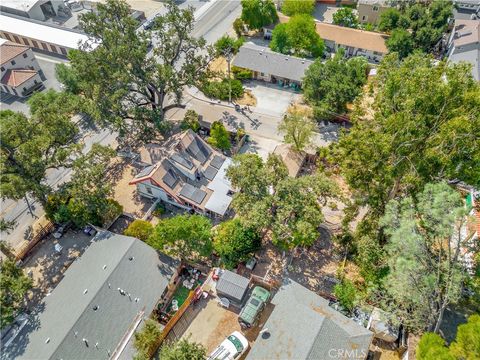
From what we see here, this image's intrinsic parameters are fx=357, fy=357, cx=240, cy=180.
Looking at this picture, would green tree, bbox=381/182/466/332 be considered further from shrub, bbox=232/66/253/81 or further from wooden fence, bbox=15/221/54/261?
shrub, bbox=232/66/253/81

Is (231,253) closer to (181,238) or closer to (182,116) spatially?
(181,238)

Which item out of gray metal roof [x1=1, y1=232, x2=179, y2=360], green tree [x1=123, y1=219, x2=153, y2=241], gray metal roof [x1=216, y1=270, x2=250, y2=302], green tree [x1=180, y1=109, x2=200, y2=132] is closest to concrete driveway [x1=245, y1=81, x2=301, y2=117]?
green tree [x1=180, y1=109, x2=200, y2=132]

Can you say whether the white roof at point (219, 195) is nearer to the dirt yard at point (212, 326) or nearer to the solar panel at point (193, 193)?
the solar panel at point (193, 193)

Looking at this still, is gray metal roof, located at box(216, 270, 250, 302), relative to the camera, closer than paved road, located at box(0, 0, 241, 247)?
Yes

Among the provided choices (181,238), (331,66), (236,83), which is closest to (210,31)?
(236,83)

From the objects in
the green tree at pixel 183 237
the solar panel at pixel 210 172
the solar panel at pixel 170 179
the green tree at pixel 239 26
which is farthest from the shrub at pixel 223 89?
the green tree at pixel 183 237

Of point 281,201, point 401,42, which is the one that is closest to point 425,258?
point 281,201

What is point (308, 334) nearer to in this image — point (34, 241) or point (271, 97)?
point (34, 241)

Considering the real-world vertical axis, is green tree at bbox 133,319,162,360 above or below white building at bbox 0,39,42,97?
below
